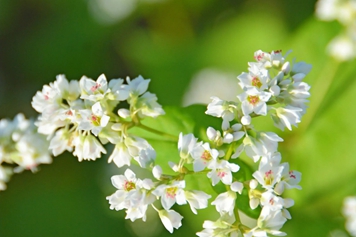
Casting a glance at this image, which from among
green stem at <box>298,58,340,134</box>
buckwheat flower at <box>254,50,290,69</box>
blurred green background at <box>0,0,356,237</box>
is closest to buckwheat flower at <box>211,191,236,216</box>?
buckwheat flower at <box>254,50,290,69</box>

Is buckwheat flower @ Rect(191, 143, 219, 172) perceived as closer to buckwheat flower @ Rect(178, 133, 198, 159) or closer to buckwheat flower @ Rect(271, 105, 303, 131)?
buckwheat flower @ Rect(178, 133, 198, 159)

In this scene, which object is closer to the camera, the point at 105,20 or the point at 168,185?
the point at 168,185

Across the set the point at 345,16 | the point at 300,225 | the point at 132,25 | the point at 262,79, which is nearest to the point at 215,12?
the point at 132,25

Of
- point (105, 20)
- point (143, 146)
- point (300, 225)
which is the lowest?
point (300, 225)

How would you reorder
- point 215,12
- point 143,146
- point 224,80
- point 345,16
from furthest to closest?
point 215,12
point 224,80
point 345,16
point 143,146

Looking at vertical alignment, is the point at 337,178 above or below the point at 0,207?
below

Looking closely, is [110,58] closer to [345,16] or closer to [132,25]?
[132,25]
